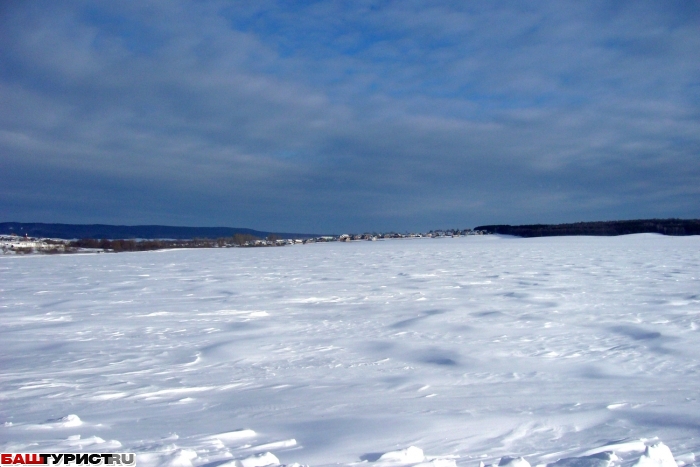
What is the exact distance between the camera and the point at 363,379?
426 cm

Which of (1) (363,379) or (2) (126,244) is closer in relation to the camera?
(1) (363,379)

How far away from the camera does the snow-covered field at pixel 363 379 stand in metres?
2.86

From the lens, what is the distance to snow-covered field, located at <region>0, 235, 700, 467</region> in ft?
9.37

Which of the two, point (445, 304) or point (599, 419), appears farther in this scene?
point (445, 304)

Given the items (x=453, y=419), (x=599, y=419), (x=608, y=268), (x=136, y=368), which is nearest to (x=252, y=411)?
(x=453, y=419)

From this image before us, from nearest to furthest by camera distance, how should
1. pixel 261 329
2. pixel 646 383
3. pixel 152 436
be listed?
pixel 152 436 < pixel 646 383 < pixel 261 329

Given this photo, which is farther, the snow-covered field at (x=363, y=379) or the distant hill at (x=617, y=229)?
the distant hill at (x=617, y=229)

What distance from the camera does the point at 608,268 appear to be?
13.8 meters

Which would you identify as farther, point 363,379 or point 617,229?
point 617,229

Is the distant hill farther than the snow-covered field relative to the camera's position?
Yes

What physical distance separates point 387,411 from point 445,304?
15.8 feet

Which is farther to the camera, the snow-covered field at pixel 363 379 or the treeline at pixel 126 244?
the treeline at pixel 126 244

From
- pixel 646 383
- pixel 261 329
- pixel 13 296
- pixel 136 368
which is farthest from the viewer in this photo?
pixel 13 296

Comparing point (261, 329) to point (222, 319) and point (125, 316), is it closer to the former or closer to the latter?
point (222, 319)
